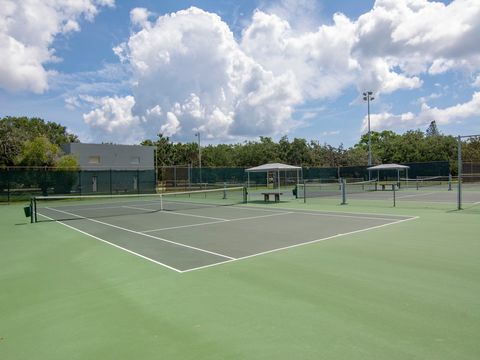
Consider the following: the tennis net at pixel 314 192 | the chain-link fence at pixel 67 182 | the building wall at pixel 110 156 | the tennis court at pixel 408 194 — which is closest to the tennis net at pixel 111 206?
the chain-link fence at pixel 67 182

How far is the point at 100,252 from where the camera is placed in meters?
8.52

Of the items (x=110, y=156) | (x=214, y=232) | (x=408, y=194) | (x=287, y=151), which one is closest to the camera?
(x=214, y=232)

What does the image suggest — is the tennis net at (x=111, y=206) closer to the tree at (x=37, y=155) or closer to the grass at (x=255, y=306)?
the tree at (x=37, y=155)

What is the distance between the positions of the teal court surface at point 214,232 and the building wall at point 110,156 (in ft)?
82.6

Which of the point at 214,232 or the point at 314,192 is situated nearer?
the point at 214,232

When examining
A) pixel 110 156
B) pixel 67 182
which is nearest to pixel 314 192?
pixel 67 182

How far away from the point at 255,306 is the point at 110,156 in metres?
38.5

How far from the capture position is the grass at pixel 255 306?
3.74m

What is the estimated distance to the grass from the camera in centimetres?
374

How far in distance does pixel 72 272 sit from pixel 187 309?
307cm

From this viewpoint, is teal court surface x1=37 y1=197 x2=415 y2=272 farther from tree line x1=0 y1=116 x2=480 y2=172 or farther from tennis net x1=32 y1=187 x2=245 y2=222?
tree line x1=0 y1=116 x2=480 y2=172

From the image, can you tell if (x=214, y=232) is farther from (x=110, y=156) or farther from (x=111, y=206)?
(x=110, y=156)

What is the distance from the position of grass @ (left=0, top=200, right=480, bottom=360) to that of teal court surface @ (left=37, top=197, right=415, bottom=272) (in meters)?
0.68

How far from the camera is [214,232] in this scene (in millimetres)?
11055
